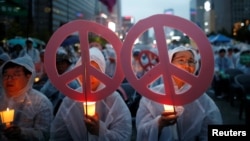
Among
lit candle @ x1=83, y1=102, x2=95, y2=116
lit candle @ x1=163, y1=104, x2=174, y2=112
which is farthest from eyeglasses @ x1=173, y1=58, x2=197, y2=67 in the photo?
lit candle @ x1=83, y1=102, x2=95, y2=116

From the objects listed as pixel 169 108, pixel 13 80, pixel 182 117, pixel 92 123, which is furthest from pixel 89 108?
pixel 13 80

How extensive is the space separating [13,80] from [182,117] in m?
1.34

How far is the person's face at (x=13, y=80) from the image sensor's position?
10.6 feet

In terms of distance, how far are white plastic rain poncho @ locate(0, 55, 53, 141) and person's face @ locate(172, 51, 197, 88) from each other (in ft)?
3.68

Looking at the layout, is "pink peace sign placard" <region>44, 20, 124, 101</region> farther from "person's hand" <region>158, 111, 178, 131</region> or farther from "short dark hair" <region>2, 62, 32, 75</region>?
"short dark hair" <region>2, 62, 32, 75</region>

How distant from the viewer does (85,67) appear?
8.96ft

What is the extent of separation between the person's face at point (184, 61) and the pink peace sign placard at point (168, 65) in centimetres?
26

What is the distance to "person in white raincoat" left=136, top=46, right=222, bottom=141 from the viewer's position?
281cm

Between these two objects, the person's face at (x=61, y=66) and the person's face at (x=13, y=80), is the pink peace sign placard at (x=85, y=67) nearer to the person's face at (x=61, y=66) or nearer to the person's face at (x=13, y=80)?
the person's face at (x=13, y=80)

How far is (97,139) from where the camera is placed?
2906 millimetres

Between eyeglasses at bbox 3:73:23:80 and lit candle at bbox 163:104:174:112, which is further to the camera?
eyeglasses at bbox 3:73:23:80

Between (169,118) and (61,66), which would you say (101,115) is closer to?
(169,118)

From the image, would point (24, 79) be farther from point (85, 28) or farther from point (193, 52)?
point (193, 52)

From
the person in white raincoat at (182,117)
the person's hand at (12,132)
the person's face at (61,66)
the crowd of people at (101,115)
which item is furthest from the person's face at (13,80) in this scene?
the person's face at (61,66)
